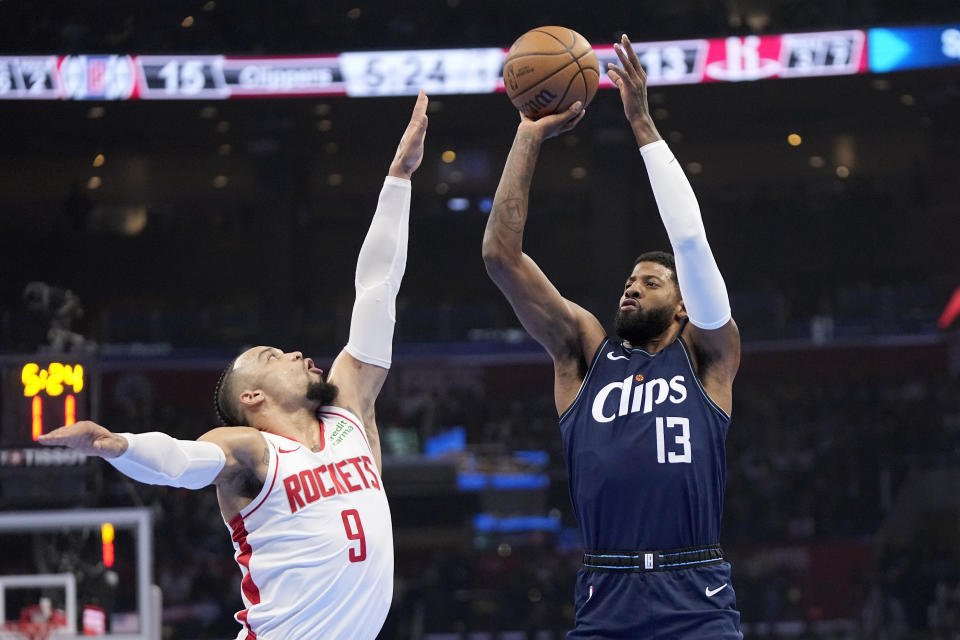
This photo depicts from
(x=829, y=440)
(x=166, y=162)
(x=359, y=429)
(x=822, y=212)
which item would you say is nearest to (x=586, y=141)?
(x=822, y=212)

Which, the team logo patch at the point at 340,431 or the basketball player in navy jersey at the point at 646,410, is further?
the team logo patch at the point at 340,431

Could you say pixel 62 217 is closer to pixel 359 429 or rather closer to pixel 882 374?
pixel 882 374

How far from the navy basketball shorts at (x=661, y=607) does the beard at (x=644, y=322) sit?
0.85m

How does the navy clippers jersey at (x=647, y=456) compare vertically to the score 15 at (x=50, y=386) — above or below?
below

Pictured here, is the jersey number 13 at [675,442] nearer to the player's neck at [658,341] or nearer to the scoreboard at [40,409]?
the player's neck at [658,341]

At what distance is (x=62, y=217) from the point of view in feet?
76.9

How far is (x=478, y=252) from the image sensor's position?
24234mm

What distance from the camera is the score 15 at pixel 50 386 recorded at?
365 inches

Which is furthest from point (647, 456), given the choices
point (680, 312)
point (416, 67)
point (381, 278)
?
point (416, 67)

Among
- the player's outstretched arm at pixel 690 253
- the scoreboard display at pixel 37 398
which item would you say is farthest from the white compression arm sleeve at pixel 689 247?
the scoreboard display at pixel 37 398

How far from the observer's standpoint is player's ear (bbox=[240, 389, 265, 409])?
13.3 ft

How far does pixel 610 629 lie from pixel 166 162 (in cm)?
2195

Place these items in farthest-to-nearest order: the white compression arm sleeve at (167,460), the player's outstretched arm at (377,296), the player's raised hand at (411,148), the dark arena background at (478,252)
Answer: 1. the dark arena background at (478,252)
2. the player's raised hand at (411,148)
3. the player's outstretched arm at (377,296)
4. the white compression arm sleeve at (167,460)

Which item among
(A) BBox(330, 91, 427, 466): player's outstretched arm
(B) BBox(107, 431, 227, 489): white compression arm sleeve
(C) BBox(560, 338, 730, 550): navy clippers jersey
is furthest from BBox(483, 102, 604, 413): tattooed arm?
(B) BBox(107, 431, 227, 489): white compression arm sleeve
